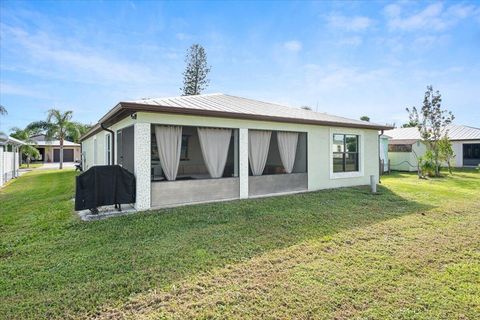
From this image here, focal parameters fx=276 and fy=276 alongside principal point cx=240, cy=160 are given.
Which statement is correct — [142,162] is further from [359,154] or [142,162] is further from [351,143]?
[359,154]

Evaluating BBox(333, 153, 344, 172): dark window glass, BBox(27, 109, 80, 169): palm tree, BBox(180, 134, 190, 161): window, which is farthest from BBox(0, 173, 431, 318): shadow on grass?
BBox(27, 109, 80, 169): palm tree

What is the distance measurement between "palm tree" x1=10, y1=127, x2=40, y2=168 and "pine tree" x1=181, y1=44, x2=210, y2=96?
16.6m

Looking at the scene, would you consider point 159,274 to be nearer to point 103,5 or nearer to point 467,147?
point 103,5

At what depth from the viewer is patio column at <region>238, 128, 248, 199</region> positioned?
9055mm

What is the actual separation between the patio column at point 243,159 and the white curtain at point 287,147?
1.71 meters

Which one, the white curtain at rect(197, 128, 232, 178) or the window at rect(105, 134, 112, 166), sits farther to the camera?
Answer: the window at rect(105, 134, 112, 166)

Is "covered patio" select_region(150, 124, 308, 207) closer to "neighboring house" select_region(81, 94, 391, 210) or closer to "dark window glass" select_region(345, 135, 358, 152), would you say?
"neighboring house" select_region(81, 94, 391, 210)

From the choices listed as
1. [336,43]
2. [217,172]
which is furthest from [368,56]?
[217,172]

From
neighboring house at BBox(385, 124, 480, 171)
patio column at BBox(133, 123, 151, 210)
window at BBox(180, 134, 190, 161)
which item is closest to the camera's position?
Result: patio column at BBox(133, 123, 151, 210)

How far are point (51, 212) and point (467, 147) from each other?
29.6 m

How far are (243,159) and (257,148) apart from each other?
80cm

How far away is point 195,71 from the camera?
31266 mm

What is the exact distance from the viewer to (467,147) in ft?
77.7

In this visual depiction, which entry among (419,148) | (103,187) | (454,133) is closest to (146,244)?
(103,187)
